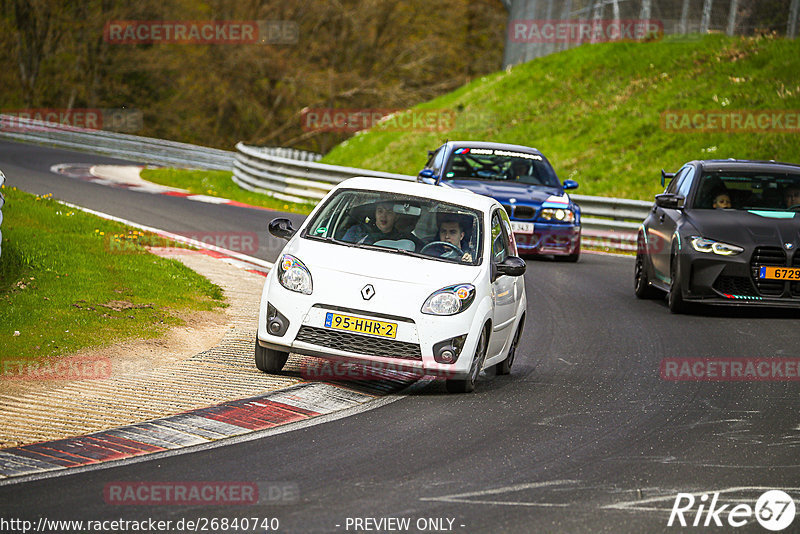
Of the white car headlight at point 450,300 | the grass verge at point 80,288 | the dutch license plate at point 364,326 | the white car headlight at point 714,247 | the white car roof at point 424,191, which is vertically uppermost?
the white car roof at point 424,191

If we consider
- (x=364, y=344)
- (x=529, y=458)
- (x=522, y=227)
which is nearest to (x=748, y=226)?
(x=522, y=227)

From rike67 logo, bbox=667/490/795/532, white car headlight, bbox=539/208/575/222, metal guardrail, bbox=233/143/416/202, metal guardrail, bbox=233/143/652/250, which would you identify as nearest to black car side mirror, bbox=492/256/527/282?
rike67 logo, bbox=667/490/795/532

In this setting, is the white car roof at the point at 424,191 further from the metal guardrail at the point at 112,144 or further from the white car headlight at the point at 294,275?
the metal guardrail at the point at 112,144

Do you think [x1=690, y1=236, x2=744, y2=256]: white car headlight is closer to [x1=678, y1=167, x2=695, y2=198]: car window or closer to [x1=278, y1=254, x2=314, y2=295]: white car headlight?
[x1=678, y1=167, x2=695, y2=198]: car window

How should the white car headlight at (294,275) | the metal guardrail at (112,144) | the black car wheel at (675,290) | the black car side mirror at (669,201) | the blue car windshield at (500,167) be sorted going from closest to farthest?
the white car headlight at (294,275), the black car wheel at (675,290), the black car side mirror at (669,201), the blue car windshield at (500,167), the metal guardrail at (112,144)

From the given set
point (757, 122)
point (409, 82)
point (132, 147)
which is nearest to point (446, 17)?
point (409, 82)

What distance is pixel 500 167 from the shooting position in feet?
61.4

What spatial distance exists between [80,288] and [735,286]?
705cm

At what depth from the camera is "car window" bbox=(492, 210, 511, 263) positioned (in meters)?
9.44

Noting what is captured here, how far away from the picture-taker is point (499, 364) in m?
9.79

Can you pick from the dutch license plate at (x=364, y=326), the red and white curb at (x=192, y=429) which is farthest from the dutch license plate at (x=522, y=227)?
the dutch license plate at (x=364, y=326)

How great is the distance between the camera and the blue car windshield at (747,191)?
1384 centimetres

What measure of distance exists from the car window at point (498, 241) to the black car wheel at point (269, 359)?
1868 mm

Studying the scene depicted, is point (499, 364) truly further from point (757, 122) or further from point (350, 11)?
point (350, 11)
